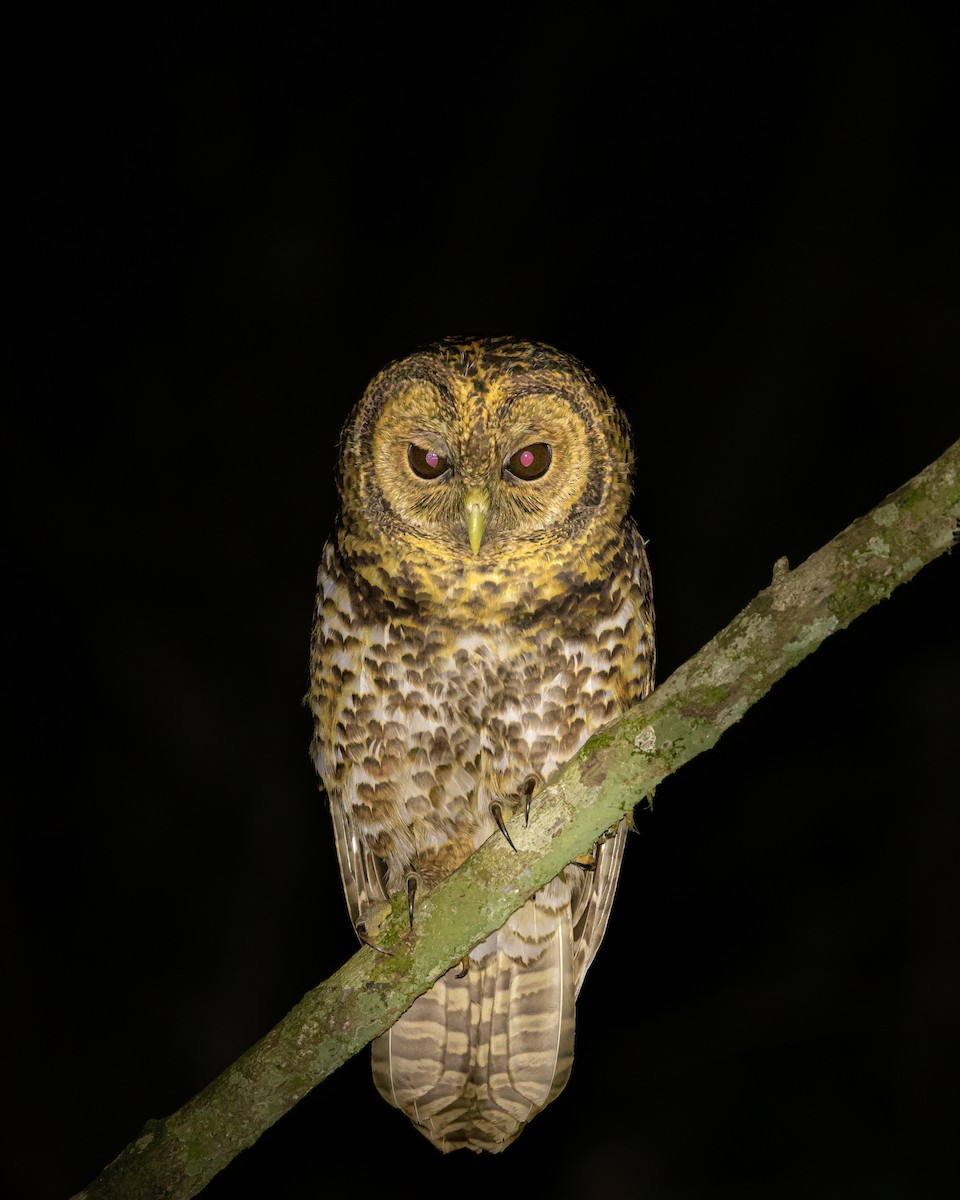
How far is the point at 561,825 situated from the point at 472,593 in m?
0.59

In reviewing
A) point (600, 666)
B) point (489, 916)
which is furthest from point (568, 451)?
point (489, 916)

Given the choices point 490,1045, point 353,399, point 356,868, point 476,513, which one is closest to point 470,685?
point 476,513

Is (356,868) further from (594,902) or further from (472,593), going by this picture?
(472,593)

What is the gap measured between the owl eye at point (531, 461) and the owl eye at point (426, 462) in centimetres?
14

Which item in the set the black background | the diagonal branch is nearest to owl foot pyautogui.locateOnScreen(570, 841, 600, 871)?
the diagonal branch

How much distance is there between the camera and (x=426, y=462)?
92.9 inches

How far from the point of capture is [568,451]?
7.78 ft

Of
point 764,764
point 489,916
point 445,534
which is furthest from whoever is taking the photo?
point 764,764

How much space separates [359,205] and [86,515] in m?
1.80

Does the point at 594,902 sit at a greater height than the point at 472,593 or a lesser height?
lesser

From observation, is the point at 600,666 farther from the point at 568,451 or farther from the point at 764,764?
the point at 764,764

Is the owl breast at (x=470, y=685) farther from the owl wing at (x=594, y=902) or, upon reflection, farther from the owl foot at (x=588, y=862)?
the owl wing at (x=594, y=902)

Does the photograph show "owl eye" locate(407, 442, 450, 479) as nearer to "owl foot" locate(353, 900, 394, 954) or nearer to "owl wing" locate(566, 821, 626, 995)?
"owl foot" locate(353, 900, 394, 954)

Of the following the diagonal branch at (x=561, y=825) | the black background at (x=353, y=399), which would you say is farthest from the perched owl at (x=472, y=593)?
the black background at (x=353, y=399)
